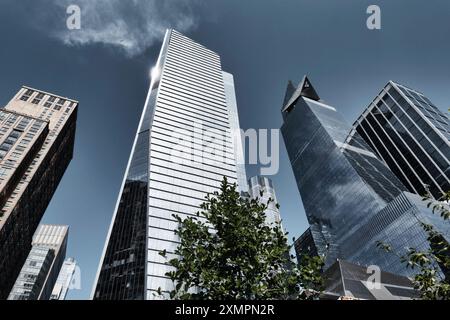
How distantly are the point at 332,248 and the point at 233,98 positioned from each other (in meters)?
98.5

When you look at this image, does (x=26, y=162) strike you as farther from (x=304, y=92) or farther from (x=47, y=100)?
(x=304, y=92)

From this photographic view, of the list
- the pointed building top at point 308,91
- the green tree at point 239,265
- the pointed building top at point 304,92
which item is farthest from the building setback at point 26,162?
the pointed building top at point 308,91

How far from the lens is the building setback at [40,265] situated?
130 meters

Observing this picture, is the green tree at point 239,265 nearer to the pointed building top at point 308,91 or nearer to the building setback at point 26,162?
the building setback at point 26,162

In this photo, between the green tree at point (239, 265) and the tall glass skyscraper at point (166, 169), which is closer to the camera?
the green tree at point (239, 265)

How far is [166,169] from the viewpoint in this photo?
106 metres

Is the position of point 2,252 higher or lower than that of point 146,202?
lower

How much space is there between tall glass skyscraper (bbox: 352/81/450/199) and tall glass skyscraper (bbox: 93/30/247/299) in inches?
2649

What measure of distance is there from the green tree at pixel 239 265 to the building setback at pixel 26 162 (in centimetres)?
7813

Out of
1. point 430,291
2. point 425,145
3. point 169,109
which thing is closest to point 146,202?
point 169,109

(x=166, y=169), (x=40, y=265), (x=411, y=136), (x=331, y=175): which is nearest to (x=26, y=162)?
(x=166, y=169)

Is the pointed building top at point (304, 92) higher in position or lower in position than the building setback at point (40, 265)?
higher

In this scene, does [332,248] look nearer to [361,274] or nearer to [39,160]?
[361,274]

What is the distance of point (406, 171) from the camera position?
134125mm
